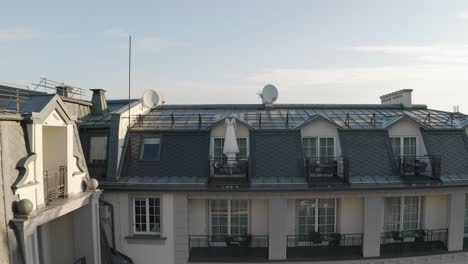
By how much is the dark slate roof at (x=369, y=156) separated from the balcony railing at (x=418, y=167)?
57 centimetres

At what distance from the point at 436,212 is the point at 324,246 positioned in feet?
22.5

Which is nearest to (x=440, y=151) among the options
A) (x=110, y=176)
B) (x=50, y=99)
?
(x=110, y=176)

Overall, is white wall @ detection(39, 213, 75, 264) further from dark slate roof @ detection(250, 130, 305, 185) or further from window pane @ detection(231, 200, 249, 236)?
dark slate roof @ detection(250, 130, 305, 185)

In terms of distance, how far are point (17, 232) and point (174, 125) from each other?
9834 mm

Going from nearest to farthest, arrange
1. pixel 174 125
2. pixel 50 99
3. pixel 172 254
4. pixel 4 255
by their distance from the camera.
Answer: pixel 4 255 < pixel 50 99 < pixel 172 254 < pixel 174 125

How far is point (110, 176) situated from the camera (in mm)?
15555

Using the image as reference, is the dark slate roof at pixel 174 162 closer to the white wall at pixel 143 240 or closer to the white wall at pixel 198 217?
the white wall at pixel 143 240

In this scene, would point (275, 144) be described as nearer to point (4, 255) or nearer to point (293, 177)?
point (293, 177)

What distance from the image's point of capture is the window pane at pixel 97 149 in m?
16.5

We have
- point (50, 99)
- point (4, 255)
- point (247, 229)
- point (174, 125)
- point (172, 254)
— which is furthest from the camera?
point (174, 125)

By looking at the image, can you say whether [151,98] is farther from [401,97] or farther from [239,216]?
[401,97]

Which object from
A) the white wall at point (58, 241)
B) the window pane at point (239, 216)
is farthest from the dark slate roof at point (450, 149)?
the white wall at point (58, 241)

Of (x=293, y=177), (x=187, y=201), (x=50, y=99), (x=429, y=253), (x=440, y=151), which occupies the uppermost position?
(x=50, y=99)

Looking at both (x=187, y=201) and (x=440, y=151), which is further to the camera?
(x=440, y=151)
